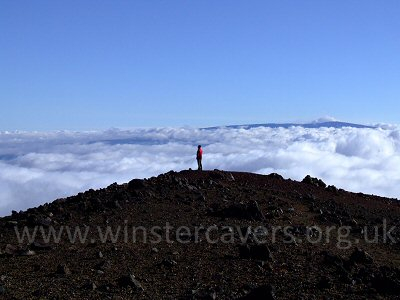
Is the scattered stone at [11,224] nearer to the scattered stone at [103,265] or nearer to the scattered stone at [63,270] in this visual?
the scattered stone at [63,270]

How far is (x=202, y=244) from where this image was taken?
54.8 ft

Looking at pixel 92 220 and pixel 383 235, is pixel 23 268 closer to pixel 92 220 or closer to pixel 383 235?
pixel 92 220

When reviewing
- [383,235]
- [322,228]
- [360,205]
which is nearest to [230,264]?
[322,228]

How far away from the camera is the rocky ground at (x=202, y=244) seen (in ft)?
41.3

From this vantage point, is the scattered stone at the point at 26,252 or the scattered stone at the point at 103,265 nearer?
the scattered stone at the point at 103,265

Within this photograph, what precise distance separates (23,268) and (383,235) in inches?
517

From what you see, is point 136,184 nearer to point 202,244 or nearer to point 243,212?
point 243,212

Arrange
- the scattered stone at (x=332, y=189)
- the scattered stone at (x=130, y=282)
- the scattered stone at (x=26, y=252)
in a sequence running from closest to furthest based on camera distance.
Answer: the scattered stone at (x=130, y=282) → the scattered stone at (x=26, y=252) → the scattered stone at (x=332, y=189)

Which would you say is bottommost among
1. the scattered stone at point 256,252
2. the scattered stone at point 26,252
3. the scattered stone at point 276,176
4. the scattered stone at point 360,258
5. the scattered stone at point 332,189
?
the scattered stone at point 332,189

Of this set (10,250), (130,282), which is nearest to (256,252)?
(130,282)

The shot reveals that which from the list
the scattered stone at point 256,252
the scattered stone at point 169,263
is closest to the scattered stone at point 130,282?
the scattered stone at point 169,263

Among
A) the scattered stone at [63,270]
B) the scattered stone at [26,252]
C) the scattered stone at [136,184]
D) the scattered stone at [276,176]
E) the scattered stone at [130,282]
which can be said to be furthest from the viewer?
the scattered stone at [276,176]

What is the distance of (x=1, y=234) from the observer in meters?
19.6

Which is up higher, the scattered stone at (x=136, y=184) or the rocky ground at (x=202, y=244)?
the scattered stone at (x=136, y=184)
